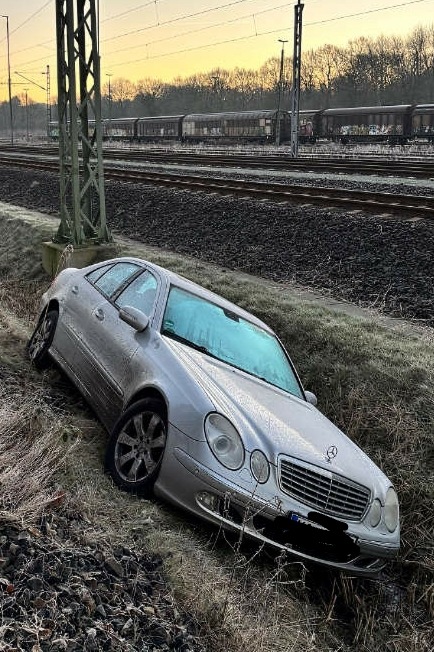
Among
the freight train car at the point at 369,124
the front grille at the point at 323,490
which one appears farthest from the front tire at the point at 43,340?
the freight train car at the point at 369,124

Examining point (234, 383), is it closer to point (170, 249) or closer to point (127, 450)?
point (127, 450)

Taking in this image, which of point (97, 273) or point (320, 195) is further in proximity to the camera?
point (320, 195)

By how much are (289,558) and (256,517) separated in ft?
1.40

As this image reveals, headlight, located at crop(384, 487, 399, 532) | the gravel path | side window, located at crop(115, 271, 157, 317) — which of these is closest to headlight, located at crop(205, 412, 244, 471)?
headlight, located at crop(384, 487, 399, 532)

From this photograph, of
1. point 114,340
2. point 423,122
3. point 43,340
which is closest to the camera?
point 114,340

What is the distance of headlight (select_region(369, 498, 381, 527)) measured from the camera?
4129mm

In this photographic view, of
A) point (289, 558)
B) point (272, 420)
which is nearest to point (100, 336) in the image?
point (272, 420)

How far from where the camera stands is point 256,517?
12.4 feet

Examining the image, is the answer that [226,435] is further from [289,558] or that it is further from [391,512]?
[391,512]

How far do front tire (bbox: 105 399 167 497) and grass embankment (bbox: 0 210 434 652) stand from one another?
11cm

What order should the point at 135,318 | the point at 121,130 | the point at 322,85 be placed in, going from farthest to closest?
the point at 322,85 < the point at 121,130 < the point at 135,318

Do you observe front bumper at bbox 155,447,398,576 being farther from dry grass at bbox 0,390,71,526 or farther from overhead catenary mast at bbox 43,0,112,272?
overhead catenary mast at bbox 43,0,112,272

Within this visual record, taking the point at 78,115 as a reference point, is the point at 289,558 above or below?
below

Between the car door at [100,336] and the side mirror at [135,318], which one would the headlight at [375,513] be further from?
the side mirror at [135,318]
